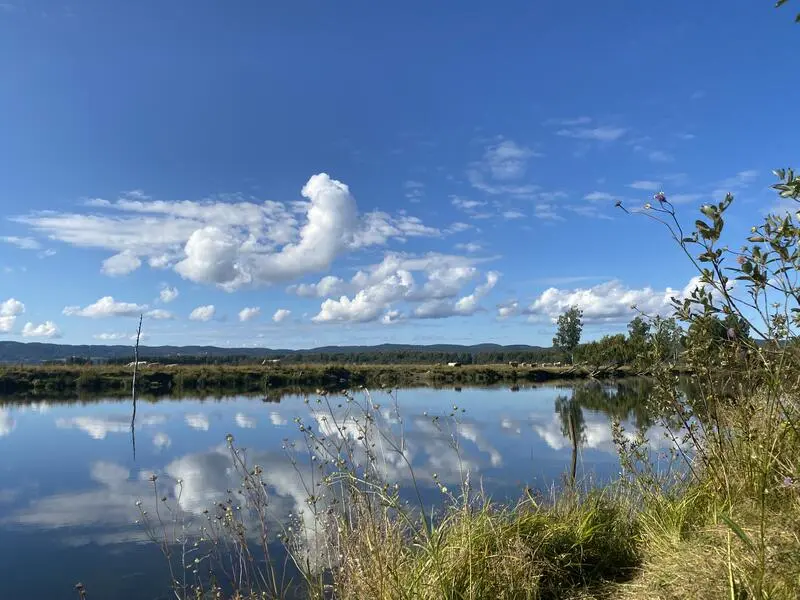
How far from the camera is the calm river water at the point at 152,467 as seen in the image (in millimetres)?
8734

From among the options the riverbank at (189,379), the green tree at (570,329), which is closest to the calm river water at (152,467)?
the riverbank at (189,379)

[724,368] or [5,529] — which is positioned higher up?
[724,368]

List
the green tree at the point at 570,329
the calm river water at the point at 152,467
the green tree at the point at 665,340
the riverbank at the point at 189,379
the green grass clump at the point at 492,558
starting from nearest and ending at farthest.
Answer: the green grass clump at the point at 492,558
the green tree at the point at 665,340
the calm river water at the point at 152,467
the riverbank at the point at 189,379
the green tree at the point at 570,329

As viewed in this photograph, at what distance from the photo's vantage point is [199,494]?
12203 millimetres

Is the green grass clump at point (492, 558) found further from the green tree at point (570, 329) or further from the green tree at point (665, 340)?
the green tree at point (570, 329)

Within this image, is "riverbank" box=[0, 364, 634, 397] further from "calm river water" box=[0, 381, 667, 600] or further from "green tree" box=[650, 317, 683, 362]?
"green tree" box=[650, 317, 683, 362]

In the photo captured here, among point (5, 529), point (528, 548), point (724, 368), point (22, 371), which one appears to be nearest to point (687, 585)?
point (528, 548)

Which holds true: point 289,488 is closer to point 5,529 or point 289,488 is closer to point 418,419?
point 5,529

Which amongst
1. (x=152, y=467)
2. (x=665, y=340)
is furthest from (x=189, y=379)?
(x=665, y=340)

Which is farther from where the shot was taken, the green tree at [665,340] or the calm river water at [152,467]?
the calm river water at [152,467]

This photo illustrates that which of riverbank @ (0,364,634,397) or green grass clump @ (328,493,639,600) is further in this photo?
riverbank @ (0,364,634,397)

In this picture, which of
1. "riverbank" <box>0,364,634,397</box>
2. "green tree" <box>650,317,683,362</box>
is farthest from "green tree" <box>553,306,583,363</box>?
"green tree" <box>650,317,683,362</box>

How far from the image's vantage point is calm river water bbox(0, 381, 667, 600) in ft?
28.7

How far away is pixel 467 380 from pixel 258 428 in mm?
41595
